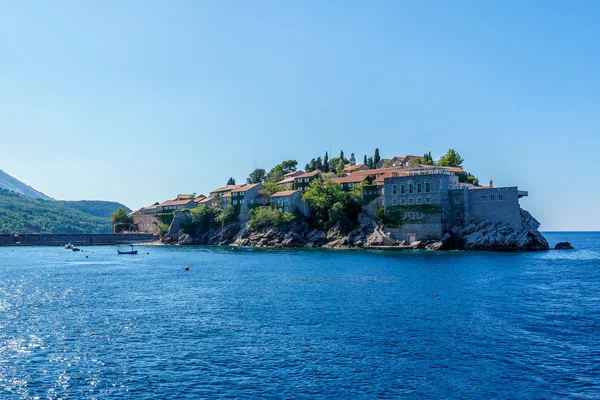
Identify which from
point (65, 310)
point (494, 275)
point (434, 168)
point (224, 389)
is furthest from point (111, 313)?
point (434, 168)

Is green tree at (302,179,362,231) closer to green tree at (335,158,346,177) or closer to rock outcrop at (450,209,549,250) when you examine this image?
green tree at (335,158,346,177)

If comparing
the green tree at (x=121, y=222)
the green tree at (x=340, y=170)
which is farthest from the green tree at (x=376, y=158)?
the green tree at (x=121, y=222)

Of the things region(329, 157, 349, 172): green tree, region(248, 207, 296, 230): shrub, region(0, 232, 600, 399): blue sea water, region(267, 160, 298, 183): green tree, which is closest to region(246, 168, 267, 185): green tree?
region(267, 160, 298, 183): green tree

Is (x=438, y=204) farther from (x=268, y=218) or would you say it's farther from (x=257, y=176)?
(x=257, y=176)

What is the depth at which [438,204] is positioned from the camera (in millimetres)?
92438

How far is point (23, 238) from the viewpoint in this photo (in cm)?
13550

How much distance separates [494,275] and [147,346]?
39.9m

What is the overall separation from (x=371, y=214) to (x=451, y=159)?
28.6m

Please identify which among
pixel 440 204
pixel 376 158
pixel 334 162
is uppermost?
pixel 334 162

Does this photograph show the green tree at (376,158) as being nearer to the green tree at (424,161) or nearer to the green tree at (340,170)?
the green tree at (340,170)

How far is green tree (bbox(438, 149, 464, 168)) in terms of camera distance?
118 m

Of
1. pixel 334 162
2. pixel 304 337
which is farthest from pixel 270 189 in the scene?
pixel 304 337

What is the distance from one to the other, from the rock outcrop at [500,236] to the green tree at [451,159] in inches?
1129

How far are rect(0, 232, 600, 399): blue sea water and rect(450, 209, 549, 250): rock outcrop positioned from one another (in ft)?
116
